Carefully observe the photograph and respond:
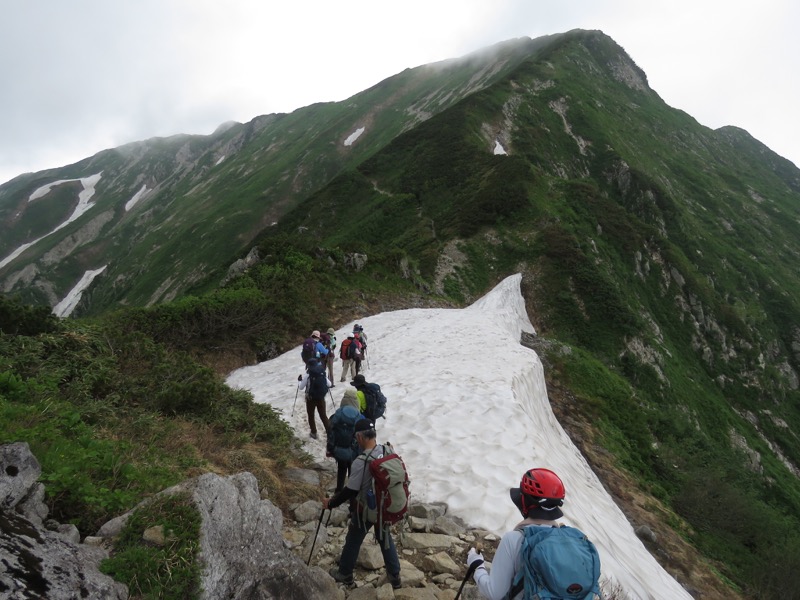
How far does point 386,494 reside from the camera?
5660 millimetres

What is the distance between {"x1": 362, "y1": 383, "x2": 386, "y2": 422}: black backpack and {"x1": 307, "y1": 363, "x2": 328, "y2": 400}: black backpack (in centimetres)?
239

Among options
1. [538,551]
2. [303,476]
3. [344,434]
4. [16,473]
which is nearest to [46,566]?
[16,473]

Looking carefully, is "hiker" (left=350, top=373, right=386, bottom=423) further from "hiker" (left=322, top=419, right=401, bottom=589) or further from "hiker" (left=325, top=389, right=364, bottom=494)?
"hiker" (left=322, top=419, right=401, bottom=589)

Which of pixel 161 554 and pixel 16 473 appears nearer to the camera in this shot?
pixel 161 554

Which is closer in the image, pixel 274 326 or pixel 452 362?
pixel 452 362

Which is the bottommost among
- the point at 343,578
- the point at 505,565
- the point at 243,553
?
the point at 343,578

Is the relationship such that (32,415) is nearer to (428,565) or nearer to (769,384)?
(428,565)

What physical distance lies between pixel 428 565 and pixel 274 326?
654 inches

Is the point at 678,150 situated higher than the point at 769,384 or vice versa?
the point at 678,150

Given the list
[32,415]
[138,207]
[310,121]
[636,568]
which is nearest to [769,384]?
[636,568]

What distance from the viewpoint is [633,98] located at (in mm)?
105438

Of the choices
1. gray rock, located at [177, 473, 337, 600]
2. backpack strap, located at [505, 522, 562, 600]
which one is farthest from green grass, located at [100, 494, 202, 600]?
backpack strap, located at [505, 522, 562, 600]

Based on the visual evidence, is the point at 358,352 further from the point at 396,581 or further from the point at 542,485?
the point at 542,485

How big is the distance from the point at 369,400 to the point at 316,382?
8.54 feet
